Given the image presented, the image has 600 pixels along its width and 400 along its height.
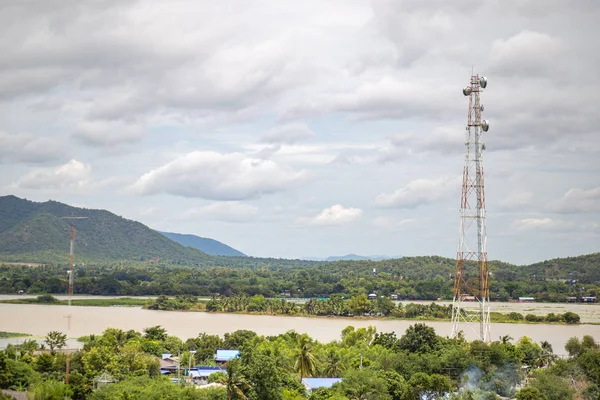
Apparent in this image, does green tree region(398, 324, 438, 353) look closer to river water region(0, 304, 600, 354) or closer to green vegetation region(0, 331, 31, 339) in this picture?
river water region(0, 304, 600, 354)

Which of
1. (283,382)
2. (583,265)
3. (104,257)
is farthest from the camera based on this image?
(104,257)

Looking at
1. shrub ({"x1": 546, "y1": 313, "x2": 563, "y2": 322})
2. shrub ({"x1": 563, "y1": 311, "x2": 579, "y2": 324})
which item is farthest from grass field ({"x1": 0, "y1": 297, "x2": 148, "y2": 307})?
shrub ({"x1": 563, "y1": 311, "x2": 579, "y2": 324})

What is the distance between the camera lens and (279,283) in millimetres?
116500

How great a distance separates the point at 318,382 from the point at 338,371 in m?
3.70

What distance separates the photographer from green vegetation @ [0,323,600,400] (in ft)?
90.3

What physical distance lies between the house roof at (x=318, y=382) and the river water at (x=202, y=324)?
852 inches

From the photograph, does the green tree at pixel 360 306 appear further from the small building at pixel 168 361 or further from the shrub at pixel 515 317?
the small building at pixel 168 361

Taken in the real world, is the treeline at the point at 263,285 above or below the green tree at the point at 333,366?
above

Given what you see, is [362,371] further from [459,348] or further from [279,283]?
[279,283]

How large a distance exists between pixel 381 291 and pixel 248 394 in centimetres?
8321

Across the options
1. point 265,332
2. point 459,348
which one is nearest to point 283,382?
point 459,348

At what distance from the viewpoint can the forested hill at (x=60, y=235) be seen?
145 m

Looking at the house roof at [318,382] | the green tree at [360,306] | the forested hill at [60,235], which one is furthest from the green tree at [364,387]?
the forested hill at [60,235]

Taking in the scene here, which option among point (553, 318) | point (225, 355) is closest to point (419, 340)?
point (225, 355)
